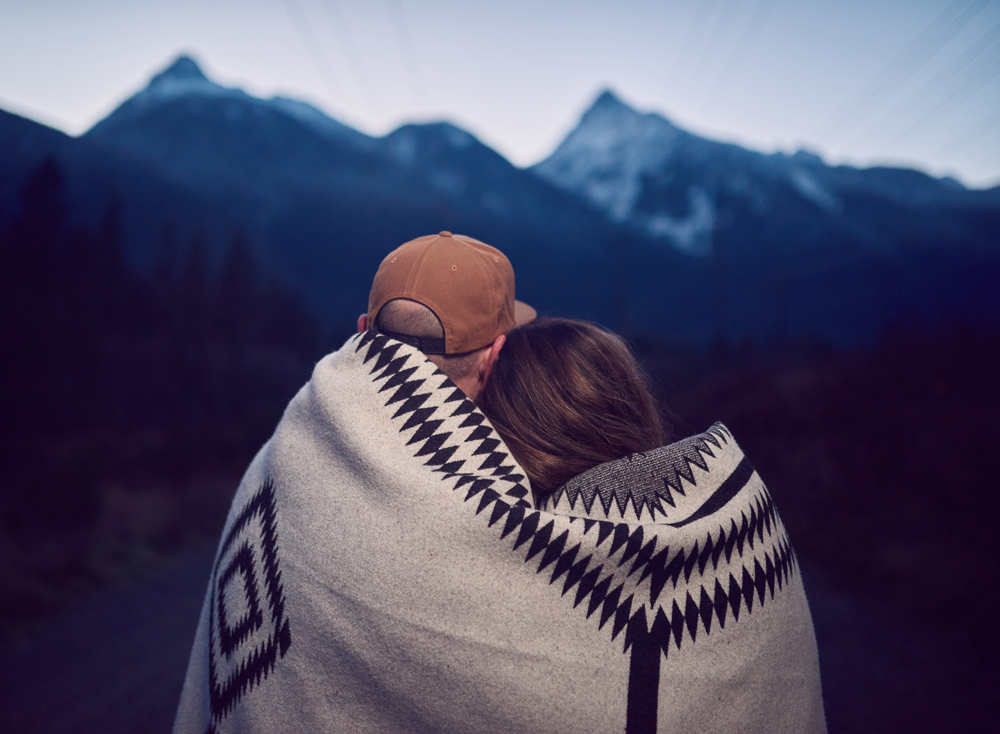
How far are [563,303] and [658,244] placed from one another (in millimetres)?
54672

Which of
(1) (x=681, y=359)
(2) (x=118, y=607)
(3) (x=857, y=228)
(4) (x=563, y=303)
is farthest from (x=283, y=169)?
(2) (x=118, y=607)

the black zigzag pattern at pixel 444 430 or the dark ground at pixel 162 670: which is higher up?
the black zigzag pattern at pixel 444 430

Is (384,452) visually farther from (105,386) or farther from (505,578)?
(105,386)

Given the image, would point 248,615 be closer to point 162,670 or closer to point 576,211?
point 162,670

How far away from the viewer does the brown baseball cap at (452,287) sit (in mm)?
1477

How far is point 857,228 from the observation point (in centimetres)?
10125

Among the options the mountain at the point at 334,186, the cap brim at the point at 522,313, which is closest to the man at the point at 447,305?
the cap brim at the point at 522,313

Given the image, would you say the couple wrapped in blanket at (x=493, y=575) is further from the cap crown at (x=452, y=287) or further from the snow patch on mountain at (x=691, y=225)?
the snow patch on mountain at (x=691, y=225)

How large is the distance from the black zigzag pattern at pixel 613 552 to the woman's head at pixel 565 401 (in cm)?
17

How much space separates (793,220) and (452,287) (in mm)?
124338

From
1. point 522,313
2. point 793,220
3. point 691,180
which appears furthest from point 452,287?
point 691,180

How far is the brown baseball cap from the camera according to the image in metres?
1.48

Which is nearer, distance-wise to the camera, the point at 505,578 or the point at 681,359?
the point at 505,578

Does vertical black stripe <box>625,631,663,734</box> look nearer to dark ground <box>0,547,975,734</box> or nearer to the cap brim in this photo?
the cap brim
